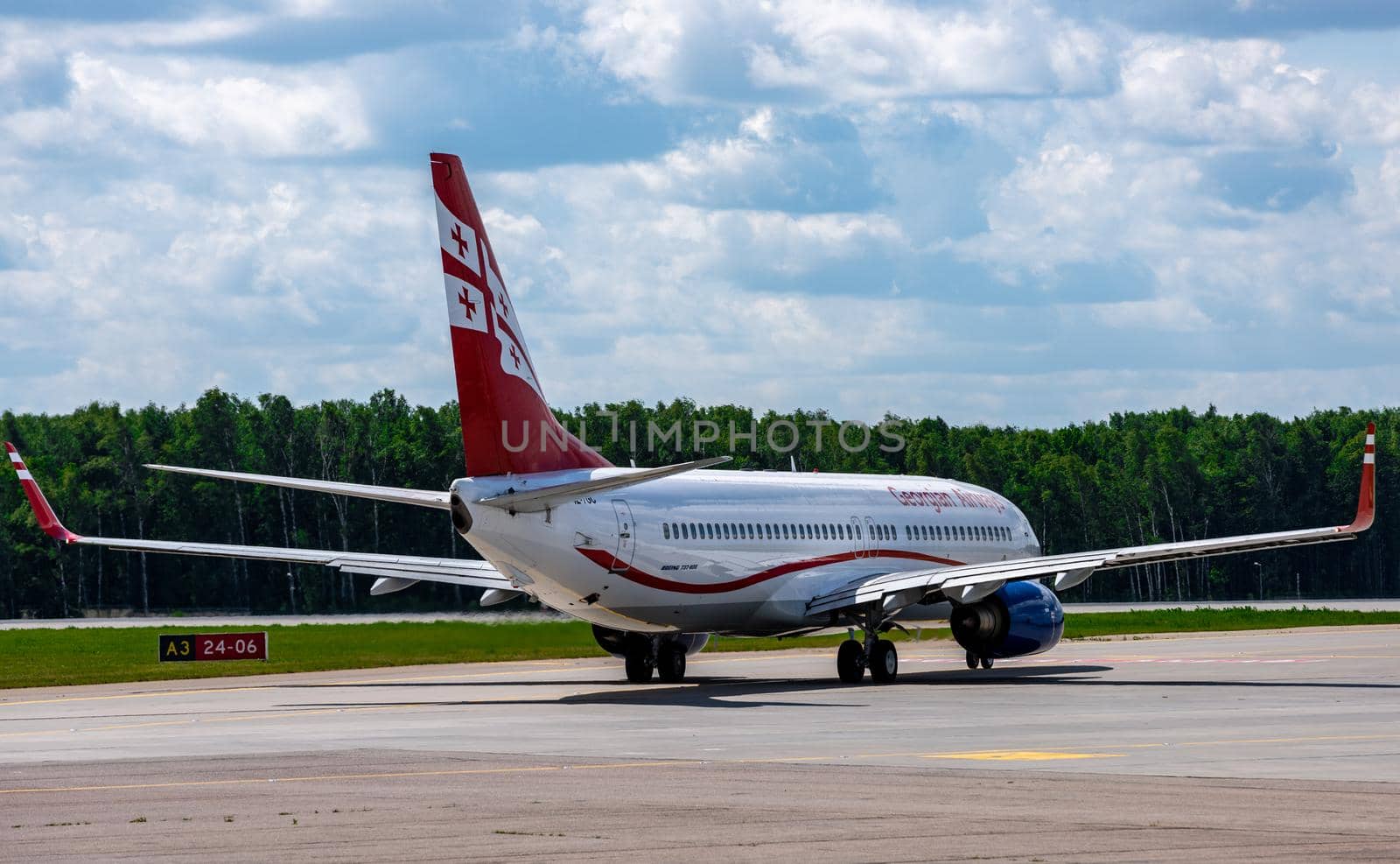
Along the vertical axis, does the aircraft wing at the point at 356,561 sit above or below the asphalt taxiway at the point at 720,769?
above

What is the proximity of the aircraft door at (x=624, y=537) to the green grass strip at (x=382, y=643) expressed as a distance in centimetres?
710

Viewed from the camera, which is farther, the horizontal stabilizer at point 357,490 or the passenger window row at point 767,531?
the passenger window row at point 767,531

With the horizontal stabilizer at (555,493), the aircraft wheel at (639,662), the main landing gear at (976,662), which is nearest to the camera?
the horizontal stabilizer at (555,493)

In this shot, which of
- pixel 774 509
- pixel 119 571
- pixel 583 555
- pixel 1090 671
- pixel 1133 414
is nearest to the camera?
pixel 583 555

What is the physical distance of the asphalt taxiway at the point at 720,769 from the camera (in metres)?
14.3

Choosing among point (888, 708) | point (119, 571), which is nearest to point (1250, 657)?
point (888, 708)

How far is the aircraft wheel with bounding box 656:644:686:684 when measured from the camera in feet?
122

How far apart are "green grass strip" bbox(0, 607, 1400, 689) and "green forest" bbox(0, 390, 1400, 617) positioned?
117ft

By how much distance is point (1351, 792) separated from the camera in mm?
17047

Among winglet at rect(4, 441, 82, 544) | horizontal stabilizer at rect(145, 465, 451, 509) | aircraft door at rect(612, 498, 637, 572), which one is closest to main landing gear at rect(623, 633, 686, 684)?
aircraft door at rect(612, 498, 637, 572)

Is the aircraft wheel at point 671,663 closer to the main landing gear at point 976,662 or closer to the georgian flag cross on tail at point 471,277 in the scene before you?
the main landing gear at point 976,662

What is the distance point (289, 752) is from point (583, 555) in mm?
9313

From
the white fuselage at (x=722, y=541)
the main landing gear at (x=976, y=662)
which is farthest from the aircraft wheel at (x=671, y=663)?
the main landing gear at (x=976, y=662)

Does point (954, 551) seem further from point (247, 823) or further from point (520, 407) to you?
point (247, 823)
